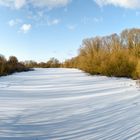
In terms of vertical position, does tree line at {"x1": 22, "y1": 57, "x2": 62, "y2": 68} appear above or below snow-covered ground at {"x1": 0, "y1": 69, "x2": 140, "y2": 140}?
above

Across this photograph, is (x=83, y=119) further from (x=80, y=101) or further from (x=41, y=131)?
(x=80, y=101)

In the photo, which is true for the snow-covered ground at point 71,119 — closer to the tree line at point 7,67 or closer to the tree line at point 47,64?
the tree line at point 7,67

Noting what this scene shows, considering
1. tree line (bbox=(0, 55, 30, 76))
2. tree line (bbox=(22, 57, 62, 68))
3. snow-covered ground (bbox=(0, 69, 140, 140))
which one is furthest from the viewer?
tree line (bbox=(22, 57, 62, 68))

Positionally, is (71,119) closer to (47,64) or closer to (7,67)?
(7,67)

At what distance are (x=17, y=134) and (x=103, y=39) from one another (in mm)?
53132

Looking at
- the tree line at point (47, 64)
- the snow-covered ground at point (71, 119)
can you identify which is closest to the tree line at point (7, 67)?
the snow-covered ground at point (71, 119)

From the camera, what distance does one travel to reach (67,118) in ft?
24.5

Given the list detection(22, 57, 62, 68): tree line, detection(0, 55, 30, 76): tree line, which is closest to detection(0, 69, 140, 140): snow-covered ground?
detection(0, 55, 30, 76): tree line

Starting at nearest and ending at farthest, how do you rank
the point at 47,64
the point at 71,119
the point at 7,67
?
the point at 71,119 → the point at 7,67 → the point at 47,64

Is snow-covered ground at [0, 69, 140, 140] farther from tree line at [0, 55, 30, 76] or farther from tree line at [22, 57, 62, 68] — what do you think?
tree line at [22, 57, 62, 68]

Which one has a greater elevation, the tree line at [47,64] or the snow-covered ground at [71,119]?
the tree line at [47,64]

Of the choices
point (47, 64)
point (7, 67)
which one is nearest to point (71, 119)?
point (7, 67)

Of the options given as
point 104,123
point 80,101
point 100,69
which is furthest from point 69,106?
point 100,69

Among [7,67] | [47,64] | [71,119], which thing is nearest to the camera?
[71,119]
